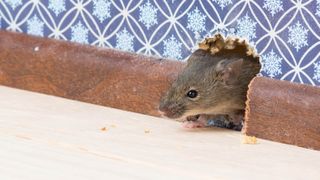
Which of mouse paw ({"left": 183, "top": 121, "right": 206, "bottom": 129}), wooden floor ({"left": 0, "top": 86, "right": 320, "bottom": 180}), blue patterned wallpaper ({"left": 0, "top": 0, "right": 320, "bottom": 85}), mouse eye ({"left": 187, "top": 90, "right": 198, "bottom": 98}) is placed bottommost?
wooden floor ({"left": 0, "top": 86, "right": 320, "bottom": 180})

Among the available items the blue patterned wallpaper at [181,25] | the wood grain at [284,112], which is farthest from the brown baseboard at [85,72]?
the wood grain at [284,112]

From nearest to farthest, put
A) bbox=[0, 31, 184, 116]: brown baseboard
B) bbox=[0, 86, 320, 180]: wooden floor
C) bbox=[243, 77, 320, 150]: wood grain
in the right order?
1. bbox=[0, 86, 320, 180]: wooden floor
2. bbox=[243, 77, 320, 150]: wood grain
3. bbox=[0, 31, 184, 116]: brown baseboard

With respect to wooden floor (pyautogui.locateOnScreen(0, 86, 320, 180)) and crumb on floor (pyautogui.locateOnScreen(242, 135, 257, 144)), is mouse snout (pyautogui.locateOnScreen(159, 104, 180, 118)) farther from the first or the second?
crumb on floor (pyautogui.locateOnScreen(242, 135, 257, 144))

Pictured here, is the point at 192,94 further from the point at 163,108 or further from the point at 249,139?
the point at 249,139

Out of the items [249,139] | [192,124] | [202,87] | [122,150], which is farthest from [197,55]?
[122,150]

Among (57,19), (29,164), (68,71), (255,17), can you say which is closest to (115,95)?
(68,71)

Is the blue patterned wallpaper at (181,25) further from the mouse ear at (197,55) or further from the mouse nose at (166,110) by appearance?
the mouse nose at (166,110)

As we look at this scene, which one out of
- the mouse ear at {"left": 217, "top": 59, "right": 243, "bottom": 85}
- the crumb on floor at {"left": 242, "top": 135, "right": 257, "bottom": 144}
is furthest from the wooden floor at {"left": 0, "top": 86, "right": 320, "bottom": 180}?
the mouse ear at {"left": 217, "top": 59, "right": 243, "bottom": 85}

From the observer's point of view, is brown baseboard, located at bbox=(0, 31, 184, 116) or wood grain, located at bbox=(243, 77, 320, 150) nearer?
wood grain, located at bbox=(243, 77, 320, 150)
